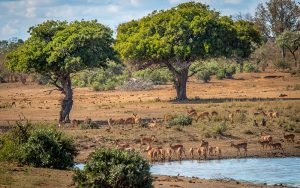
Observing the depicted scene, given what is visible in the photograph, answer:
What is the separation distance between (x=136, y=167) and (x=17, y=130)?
25.4 ft

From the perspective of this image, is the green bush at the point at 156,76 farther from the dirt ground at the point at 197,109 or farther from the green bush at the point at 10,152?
the green bush at the point at 10,152

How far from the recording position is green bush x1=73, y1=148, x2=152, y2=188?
1745 centimetres

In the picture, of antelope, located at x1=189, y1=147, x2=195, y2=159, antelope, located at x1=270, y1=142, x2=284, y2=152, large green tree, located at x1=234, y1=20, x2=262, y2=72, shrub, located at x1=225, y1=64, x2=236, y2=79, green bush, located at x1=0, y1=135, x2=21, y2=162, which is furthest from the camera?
shrub, located at x1=225, y1=64, x2=236, y2=79

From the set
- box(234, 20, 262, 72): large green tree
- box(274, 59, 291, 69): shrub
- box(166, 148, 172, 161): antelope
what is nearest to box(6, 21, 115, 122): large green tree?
box(166, 148, 172, 161): antelope

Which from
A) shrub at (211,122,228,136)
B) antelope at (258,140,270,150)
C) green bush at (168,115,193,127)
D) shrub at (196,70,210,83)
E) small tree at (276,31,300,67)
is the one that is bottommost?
antelope at (258,140,270,150)

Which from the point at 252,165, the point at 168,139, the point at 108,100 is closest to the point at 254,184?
the point at 252,165

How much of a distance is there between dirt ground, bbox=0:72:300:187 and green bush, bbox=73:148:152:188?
139 centimetres

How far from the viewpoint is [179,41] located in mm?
55188

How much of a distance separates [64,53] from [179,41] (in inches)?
634

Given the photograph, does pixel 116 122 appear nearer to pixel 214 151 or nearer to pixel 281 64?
pixel 214 151

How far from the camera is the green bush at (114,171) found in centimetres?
1745

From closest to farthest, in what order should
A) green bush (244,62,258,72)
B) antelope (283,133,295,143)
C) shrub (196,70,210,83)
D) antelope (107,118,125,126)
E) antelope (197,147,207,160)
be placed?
1. antelope (197,147,207,160)
2. antelope (283,133,295,143)
3. antelope (107,118,125,126)
4. shrub (196,70,210,83)
5. green bush (244,62,258,72)

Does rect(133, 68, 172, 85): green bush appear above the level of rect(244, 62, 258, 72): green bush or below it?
below

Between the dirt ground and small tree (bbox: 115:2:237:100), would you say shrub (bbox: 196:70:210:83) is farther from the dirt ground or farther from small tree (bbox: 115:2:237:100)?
small tree (bbox: 115:2:237:100)
